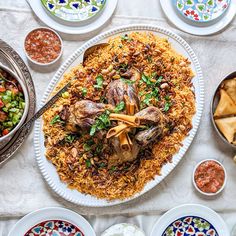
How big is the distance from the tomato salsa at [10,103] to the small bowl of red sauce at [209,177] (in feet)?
3.27

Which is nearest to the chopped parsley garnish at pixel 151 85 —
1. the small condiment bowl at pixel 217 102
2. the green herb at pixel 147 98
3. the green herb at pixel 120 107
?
the green herb at pixel 147 98

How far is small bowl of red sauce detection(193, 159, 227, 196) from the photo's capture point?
9.48 feet

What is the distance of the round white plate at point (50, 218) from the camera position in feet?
9.11

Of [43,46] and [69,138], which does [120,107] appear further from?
[43,46]

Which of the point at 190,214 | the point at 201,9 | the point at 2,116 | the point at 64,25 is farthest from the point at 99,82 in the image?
the point at 190,214

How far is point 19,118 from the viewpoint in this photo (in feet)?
8.81

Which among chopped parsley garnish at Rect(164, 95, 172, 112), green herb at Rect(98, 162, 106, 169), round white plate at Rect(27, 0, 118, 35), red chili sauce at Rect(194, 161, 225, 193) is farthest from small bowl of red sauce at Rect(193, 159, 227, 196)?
round white plate at Rect(27, 0, 118, 35)

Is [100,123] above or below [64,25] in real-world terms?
below

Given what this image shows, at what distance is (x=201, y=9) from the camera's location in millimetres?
3021

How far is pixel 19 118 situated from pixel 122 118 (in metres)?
0.53

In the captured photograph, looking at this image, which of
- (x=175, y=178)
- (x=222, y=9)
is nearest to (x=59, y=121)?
(x=175, y=178)

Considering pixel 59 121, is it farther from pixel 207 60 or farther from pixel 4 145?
pixel 207 60

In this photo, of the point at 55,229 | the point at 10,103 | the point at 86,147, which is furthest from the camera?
the point at 55,229

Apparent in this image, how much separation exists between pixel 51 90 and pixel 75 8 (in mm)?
485
